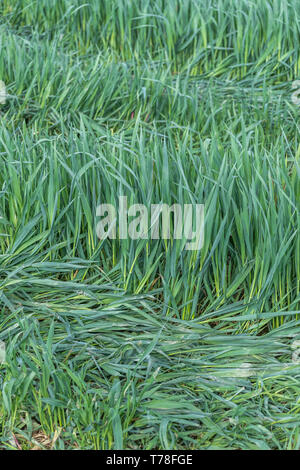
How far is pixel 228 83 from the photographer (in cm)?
290

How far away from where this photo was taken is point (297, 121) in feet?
8.43

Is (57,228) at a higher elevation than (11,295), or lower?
higher

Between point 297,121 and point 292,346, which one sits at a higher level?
point 297,121

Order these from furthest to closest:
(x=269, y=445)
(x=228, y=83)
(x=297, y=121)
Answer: (x=228, y=83), (x=297, y=121), (x=269, y=445)

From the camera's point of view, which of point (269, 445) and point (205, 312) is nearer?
point (269, 445)

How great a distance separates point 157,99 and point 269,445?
1.56 m

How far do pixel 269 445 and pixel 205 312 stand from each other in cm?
45

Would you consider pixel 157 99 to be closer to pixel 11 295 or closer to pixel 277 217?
pixel 277 217

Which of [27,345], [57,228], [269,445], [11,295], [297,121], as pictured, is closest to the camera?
[269,445]

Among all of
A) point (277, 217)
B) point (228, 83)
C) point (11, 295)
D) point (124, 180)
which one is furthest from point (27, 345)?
point (228, 83)

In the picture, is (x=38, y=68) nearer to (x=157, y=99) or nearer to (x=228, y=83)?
(x=157, y=99)

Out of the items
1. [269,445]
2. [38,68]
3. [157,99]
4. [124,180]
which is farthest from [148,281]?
[38,68]

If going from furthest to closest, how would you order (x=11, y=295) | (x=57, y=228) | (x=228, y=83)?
1. (x=228, y=83)
2. (x=57, y=228)
3. (x=11, y=295)

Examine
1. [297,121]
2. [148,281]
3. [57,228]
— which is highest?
[297,121]
